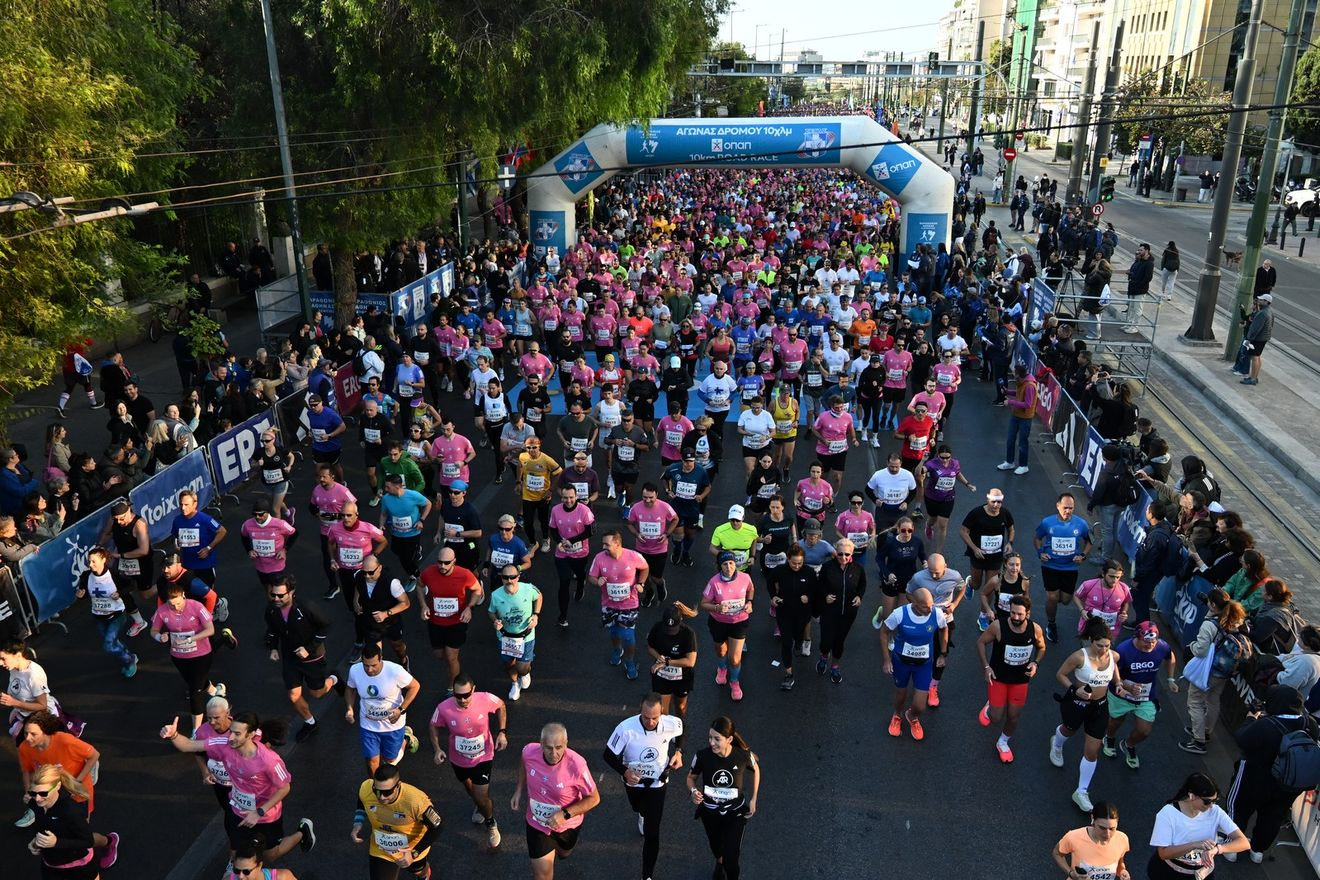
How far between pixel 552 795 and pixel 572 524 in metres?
3.68

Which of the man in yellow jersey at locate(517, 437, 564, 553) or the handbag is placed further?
the man in yellow jersey at locate(517, 437, 564, 553)

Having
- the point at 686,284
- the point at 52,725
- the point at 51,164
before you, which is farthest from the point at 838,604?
the point at 686,284

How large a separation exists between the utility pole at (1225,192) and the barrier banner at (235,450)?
17.4 metres

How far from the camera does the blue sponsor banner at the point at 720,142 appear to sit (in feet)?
89.7

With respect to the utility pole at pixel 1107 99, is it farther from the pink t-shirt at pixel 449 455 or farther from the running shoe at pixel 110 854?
the running shoe at pixel 110 854

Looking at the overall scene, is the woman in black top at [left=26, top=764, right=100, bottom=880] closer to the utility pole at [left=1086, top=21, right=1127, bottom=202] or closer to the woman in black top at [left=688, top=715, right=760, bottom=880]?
the woman in black top at [left=688, top=715, right=760, bottom=880]

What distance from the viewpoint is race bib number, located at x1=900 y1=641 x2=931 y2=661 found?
26.2 feet

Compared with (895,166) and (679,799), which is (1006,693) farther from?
(895,166)

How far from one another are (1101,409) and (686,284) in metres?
9.39

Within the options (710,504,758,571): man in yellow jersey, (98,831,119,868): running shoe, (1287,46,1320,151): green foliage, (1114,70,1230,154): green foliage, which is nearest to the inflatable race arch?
(710,504,758,571): man in yellow jersey

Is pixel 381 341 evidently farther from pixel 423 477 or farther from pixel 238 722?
pixel 238 722

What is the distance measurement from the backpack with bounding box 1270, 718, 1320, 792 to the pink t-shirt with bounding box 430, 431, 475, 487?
7.91m

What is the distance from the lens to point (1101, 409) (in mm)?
13180

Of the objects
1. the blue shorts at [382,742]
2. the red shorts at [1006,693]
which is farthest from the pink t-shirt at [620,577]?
the red shorts at [1006,693]
